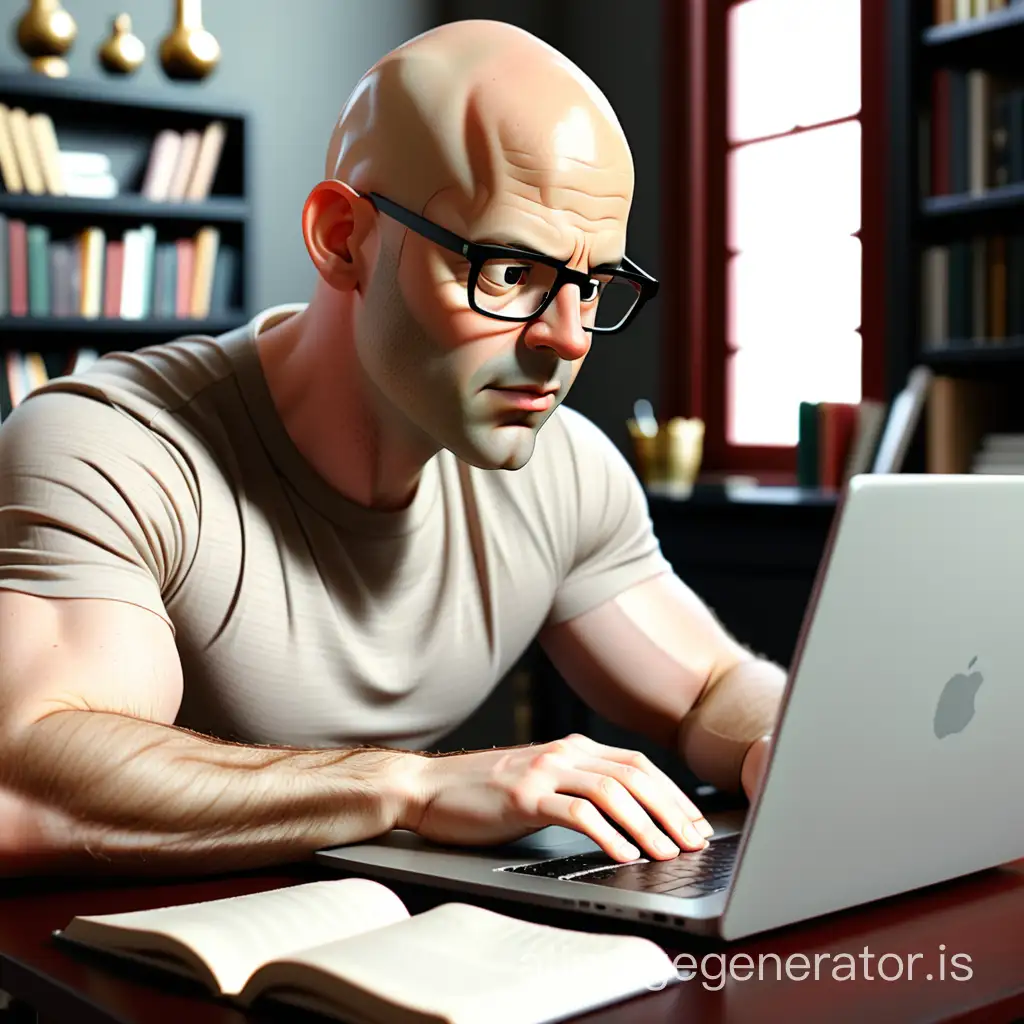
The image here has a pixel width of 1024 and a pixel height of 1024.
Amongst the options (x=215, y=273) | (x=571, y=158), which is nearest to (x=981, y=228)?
(x=215, y=273)

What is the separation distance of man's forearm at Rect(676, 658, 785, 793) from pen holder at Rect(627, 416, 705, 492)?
2.10 meters

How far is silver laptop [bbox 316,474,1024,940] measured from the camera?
0.75m

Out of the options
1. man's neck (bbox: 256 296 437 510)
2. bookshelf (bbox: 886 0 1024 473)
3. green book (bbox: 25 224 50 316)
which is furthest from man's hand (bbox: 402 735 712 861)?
green book (bbox: 25 224 50 316)

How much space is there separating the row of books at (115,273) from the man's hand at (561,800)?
3.03 m

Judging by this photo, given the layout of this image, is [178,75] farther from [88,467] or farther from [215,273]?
[88,467]

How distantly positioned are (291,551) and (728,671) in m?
0.47

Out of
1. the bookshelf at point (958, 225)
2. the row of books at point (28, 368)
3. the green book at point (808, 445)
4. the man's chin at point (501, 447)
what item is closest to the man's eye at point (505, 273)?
the man's chin at point (501, 447)

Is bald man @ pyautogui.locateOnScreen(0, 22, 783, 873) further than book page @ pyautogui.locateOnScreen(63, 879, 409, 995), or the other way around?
bald man @ pyautogui.locateOnScreen(0, 22, 783, 873)

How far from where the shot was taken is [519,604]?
1468mm

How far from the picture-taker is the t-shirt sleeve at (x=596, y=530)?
1.52m

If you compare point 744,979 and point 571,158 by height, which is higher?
point 571,158

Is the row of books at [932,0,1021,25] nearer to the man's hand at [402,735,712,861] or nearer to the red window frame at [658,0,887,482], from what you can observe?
the red window frame at [658,0,887,482]

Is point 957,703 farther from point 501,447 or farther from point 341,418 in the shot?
point 341,418

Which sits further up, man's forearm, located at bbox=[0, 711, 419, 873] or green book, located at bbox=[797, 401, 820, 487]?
green book, located at bbox=[797, 401, 820, 487]
